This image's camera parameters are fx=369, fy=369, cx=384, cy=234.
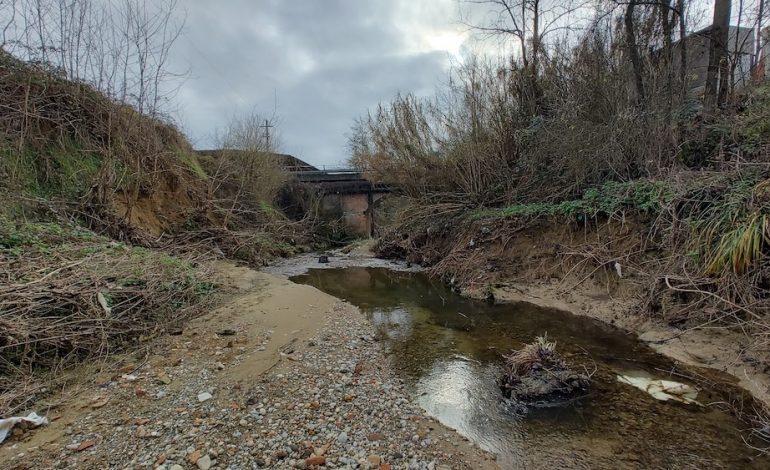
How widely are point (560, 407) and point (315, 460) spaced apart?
2569 mm

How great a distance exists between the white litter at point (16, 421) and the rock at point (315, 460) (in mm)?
2331

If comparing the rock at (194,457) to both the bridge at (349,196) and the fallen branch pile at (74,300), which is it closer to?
the fallen branch pile at (74,300)

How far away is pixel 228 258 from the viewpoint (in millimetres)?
11539

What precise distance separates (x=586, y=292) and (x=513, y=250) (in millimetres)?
2481

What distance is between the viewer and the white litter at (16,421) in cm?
295

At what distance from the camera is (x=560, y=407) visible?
3.86 meters

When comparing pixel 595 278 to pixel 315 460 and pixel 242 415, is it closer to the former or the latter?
pixel 315 460

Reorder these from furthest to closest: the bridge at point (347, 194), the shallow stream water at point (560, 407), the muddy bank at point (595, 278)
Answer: the bridge at point (347, 194) < the muddy bank at point (595, 278) < the shallow stream water at point (560, 407)

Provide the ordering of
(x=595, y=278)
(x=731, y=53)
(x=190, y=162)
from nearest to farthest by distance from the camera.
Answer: (x=595, y=278)
(x=731, y=53)
(x=190, y=162)

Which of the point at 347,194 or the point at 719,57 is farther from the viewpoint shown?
the point at 347,194

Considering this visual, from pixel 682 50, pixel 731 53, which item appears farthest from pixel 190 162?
pixel 731 53

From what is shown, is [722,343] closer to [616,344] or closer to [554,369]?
[616,344]

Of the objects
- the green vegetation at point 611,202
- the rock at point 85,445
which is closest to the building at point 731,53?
the green vegetation at point 611,202

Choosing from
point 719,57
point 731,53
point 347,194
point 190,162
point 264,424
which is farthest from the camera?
point 347,194
